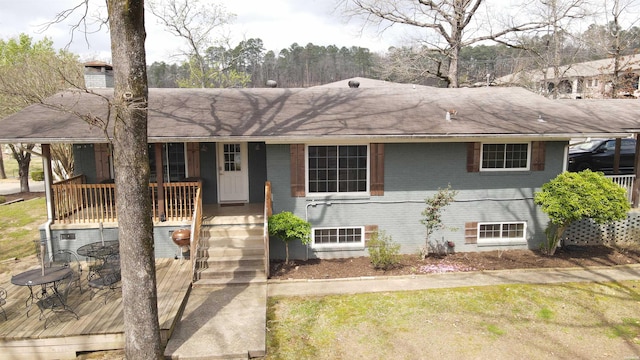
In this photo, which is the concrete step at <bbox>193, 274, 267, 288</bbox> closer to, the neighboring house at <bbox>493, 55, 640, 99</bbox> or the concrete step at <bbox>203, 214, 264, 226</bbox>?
the concrete step at <bbox>203, 214, 264, 226</bbox>

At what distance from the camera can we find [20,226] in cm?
1441

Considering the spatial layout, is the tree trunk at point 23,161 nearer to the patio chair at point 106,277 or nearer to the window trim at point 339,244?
the patio chair at point 106,277

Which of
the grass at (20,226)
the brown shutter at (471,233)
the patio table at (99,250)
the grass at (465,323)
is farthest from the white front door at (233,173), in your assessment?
the brown shutter at (471,233)

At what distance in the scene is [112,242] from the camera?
9.79m

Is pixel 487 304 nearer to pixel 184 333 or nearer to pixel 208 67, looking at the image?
pixel 184 333

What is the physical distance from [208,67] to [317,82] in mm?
22614

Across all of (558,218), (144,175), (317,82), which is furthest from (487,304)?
(317,82)

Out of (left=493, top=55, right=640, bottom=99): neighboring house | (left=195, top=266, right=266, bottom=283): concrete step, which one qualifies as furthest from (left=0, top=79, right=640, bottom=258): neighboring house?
(left=493, top=55, right=640, bottom=99): neighboring house

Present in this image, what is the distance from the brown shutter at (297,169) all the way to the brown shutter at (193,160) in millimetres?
3095

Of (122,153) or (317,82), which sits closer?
A: (122,153)

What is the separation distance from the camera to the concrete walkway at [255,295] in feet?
20.9

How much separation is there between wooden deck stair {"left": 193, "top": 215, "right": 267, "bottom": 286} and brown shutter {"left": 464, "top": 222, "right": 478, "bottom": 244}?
523 centimetres

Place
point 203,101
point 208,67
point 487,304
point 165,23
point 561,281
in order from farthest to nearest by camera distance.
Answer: point 208,67
point 165,23
point 203,101
point 561,281
point 487,304

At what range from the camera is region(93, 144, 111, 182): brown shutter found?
1131 centimetres
